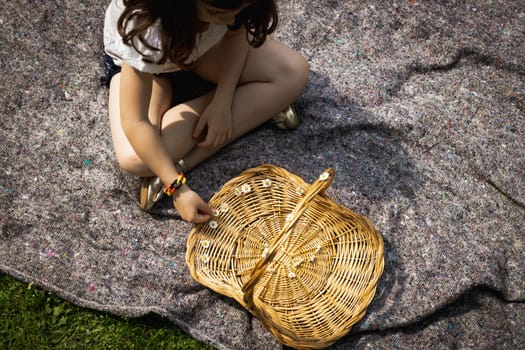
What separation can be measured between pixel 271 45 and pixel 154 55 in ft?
1.27

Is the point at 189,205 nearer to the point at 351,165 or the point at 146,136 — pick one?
the point at 146,136

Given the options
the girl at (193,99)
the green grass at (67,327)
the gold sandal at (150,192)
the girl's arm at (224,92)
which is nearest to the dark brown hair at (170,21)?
the girl at (193,99)

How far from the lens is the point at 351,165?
1445 mm

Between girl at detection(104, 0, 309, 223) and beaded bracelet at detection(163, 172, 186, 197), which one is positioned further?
beaded bracelet at detection(163, 172, 186, 197)

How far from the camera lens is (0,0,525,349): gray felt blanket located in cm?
129

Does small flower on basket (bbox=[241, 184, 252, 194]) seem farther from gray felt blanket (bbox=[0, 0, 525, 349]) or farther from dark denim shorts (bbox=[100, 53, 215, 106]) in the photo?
dark denim shorts (bbox=[100, 53, 215, 106])

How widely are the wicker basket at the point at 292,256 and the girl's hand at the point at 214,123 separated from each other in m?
0.10

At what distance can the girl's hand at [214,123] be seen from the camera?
1.35 metres

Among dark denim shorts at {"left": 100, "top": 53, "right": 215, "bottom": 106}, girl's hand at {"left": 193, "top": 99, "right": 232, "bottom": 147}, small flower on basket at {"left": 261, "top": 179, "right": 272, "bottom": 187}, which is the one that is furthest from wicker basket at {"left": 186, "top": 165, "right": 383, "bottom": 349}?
dark denim shorts at {"left": 100, "top": 53, "right": 215, "bottom": 106}

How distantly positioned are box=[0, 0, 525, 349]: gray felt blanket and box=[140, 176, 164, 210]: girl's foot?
0.12 feet

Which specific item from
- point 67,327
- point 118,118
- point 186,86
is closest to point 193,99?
point 186,86

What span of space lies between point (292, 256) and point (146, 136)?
0.41 m

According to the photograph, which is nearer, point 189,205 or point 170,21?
point 170,21

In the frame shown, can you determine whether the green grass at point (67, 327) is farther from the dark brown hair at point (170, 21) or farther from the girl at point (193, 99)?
the dark brown hair at point (170, 21)
